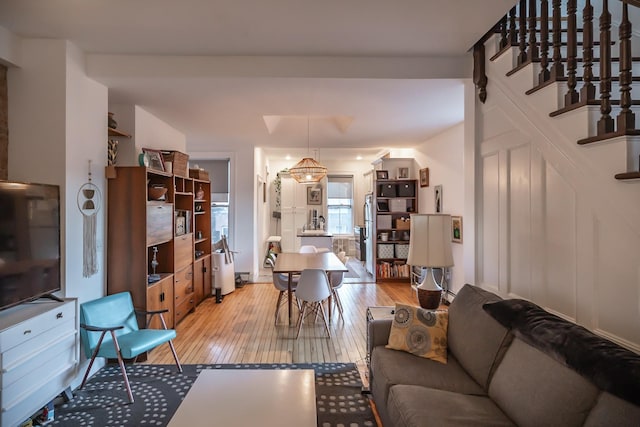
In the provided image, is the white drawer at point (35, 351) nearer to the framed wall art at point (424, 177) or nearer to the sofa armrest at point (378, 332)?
the sofa armrest at point (378, 332)

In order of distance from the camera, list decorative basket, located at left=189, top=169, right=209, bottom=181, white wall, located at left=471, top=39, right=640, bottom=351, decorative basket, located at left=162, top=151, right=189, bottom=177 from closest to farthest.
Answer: white wall, located at left=471, top=39, right=640, bottom=351 → decorative basket, located at left=162, top=151, right=189, bottom=177 → decorative basket, located at left=189, top=169, right=209, bottom=181

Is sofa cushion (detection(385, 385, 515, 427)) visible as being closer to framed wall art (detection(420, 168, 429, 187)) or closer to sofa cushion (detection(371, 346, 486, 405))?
sofa cushion (detection(371, 346, 486, 405))

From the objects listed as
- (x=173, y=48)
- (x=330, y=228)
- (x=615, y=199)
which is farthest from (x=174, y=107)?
(x=330, y=228)

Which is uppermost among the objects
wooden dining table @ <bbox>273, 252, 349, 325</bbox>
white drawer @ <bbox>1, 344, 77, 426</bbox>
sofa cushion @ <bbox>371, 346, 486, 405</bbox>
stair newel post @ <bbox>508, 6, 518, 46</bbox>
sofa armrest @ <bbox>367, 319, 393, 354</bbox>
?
stair newel post @ <bbox>508, 6, 518, 46</bbox>

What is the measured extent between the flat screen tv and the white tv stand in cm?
13

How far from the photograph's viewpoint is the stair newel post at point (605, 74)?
167 cm

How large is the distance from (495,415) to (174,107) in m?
4.02

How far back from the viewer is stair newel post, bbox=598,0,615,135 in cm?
167

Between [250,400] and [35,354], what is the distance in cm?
143

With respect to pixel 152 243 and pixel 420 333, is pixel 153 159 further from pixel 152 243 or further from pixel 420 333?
pixel 420 333

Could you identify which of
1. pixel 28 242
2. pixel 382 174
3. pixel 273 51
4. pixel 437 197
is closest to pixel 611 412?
pixel 273 51

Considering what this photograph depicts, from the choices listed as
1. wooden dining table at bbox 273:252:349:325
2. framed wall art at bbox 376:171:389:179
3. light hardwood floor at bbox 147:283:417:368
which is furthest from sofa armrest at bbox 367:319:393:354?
framed wall art at bbox 376:171:389:179

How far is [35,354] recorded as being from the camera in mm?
2094

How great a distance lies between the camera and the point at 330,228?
356 inches
